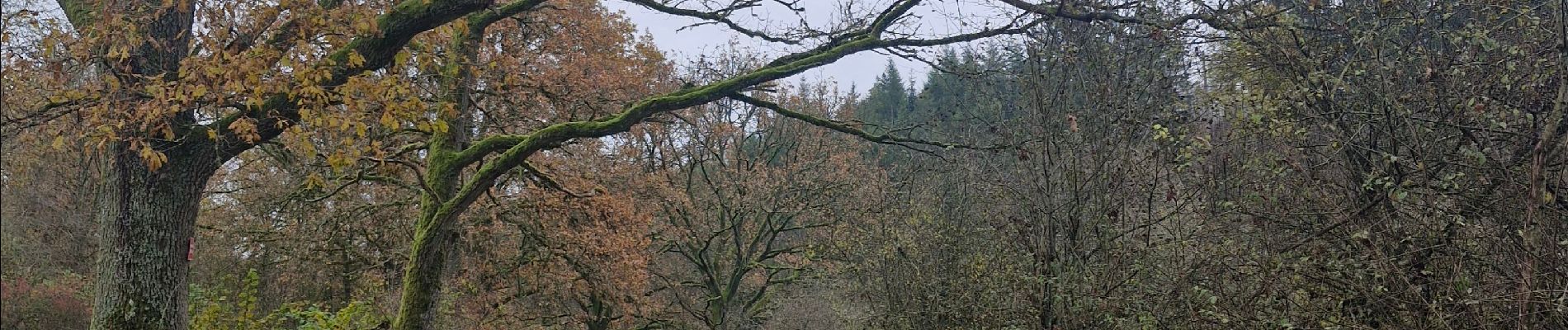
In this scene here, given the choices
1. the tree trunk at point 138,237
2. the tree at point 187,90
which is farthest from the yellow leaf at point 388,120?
the tree trunk at point 138,237

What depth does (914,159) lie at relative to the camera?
1331cm

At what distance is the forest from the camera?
511 centimetres

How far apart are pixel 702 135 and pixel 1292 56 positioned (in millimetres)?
15171

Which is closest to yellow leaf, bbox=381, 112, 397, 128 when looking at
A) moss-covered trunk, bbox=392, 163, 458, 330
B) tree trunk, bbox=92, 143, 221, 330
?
tree trunk, bbox=92, 143, 221, 330

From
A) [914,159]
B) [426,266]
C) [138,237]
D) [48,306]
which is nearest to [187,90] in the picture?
[138,237]

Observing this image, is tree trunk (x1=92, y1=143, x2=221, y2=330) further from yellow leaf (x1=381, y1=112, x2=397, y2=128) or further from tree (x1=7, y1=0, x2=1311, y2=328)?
yellow leaf (x1=381, y1=112, x2=397, y2=128)

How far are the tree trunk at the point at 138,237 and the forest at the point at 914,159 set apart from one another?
0.05ft

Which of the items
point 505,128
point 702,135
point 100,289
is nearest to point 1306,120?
point 100,289

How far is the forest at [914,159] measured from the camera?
16.8 feet

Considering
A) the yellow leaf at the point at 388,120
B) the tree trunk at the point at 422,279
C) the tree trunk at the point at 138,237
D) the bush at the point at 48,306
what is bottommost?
the bush at the point at 48,306

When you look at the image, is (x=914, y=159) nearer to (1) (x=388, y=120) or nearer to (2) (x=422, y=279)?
(2) (x=422, y=279)

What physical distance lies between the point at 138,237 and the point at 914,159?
915 centimetres

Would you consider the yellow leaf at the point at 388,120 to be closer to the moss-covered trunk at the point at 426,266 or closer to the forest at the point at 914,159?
the forest at the point at 914,159

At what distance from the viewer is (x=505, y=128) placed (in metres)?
12.1
